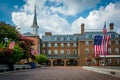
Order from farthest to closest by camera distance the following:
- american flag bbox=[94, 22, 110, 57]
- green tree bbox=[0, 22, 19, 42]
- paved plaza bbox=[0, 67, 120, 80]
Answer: green tree bbox=[0, 22, 19, 42], american flag bbox=[94, 22, 110, 57], paved plaza bbox=[0, 67, 120, 80]

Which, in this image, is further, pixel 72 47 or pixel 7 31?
pixel 72 47

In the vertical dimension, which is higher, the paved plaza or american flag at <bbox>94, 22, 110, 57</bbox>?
american flag at <bbox>94, 22, 110, 57</bbox>

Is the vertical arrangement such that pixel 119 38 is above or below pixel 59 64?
above

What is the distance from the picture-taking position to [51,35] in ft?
296

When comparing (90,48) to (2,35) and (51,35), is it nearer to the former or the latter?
(51,35)

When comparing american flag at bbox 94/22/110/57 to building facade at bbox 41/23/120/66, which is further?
building facade at bbox 41/23/120/66

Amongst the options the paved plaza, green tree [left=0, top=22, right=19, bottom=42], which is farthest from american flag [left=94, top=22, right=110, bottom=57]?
green tree [left=0, top=22, right=19, bottom=42]

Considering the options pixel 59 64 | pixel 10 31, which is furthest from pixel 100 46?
pixel 59 64

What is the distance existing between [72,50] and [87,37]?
7.92 m

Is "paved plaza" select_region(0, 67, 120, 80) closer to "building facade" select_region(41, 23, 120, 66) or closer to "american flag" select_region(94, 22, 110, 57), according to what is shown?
"american flag" select_region(94, 22, 110, 57)

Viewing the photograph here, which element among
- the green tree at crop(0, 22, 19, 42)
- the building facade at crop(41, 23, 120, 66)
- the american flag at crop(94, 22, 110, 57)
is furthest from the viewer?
the building facade at crop(41, 23, 120, 66)

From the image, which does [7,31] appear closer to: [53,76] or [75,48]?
[53,76]

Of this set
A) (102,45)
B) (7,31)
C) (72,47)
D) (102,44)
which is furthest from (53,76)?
(72,47)

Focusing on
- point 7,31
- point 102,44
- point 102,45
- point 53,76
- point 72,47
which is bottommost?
point 53,76
